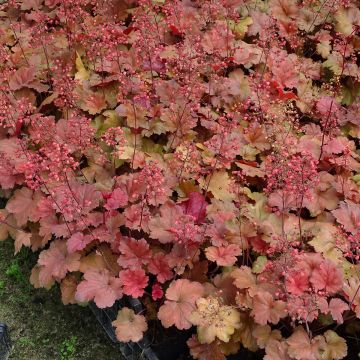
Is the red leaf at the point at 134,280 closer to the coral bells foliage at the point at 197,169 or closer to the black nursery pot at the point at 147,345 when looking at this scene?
the coral bells foliage at the point at 197,169

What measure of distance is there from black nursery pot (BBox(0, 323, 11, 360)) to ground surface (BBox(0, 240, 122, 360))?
0.17 feet

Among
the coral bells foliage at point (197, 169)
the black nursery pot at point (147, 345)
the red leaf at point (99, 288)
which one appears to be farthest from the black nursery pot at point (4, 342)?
the red leaf at point (99, 288)

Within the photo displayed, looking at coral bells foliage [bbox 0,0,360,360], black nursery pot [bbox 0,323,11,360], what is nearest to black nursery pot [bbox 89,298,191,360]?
coral bells foliage [bbox 0,0,360,360]

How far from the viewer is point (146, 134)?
3.95 meters

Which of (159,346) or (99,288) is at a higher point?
(99,288)

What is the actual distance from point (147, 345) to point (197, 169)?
3.77 ft

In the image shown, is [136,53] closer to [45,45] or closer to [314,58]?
[45,45]

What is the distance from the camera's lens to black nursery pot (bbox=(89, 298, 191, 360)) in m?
3.24

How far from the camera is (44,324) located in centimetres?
380

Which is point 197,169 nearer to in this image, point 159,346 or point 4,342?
point 159,346

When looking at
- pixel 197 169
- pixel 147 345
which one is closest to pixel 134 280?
pixel 147 345

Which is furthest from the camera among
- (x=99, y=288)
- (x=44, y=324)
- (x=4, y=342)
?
(x=44, y=324)

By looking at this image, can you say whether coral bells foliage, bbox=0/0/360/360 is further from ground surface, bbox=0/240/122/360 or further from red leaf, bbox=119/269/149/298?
ground surface, bbox=0/240/122/360

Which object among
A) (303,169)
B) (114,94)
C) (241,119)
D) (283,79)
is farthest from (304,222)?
(114,94)
